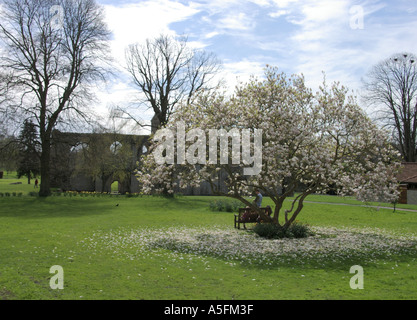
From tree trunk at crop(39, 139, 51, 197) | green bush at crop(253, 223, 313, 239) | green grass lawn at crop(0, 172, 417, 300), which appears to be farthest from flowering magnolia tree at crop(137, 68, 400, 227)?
tree trunk at crop(39, 139, 51, 197)

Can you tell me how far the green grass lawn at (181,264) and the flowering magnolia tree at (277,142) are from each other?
231 cm

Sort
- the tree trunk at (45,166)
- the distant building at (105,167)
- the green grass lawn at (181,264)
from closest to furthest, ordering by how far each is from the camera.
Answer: the green grass lawn at (181,264) → the tree trunk at (45,166) → the distant building at (105,167)

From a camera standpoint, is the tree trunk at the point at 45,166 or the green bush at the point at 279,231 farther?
the tree trunk at the point at 45,166

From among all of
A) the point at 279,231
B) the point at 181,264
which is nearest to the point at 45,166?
the point at 279,231

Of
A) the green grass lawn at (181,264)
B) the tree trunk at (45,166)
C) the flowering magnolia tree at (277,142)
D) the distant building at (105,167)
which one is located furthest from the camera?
the distant building at (105,167)

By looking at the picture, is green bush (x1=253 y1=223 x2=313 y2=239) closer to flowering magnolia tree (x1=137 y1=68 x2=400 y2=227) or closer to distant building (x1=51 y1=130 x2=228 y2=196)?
flowering magnolia tree (x1=137 y1=68 x2=400 y2=227)

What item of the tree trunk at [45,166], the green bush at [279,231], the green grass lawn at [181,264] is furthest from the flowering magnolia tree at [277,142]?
the tree trunk at [45,166]

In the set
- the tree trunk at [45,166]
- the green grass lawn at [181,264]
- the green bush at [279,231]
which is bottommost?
the green grass lawn at [181,264]

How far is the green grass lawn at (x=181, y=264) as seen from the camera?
7.41 meters

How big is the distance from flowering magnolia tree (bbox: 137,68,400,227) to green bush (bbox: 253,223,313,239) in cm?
42

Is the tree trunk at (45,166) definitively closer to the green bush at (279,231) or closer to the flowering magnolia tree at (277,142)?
the flowering magnolia tree at (277,142)

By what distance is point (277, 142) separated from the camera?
13047mm
